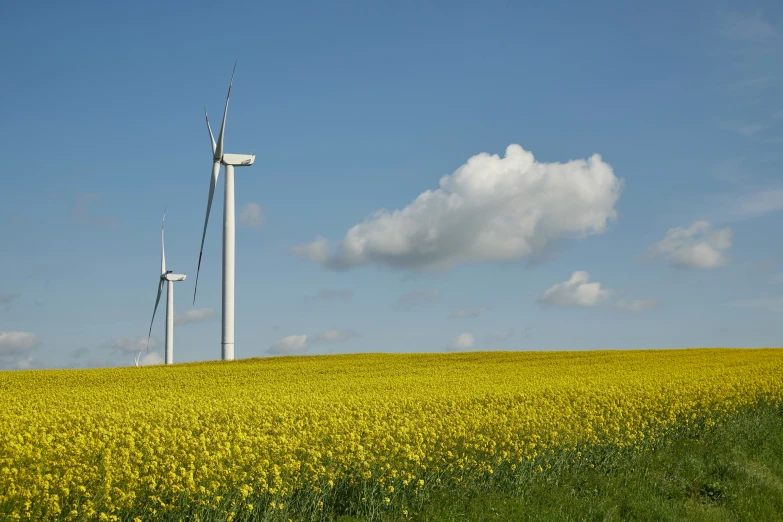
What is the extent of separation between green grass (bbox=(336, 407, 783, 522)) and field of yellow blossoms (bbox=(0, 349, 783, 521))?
1.54 feet

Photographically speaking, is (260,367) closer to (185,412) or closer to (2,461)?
(185,412)

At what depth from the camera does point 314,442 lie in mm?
14281

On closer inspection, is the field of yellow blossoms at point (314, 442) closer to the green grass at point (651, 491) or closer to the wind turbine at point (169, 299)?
the green grass at point (651, 491)

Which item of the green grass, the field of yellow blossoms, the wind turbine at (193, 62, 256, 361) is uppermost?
the wind turbine at (193, 62, 256, 361)

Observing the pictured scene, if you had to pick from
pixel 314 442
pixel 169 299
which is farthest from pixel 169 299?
pixel 314 442

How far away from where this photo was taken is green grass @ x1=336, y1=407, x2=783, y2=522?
1323 cm

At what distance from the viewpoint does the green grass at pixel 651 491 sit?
1323cm

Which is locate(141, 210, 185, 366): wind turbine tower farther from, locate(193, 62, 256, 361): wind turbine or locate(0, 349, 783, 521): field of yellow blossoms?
locate(0, 349, 783, 521): field of yellow blossoms

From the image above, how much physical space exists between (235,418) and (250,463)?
13.9ft

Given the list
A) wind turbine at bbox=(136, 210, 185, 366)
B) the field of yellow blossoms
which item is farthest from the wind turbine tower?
the field of yellow blossoms

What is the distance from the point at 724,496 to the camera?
50.0 ft

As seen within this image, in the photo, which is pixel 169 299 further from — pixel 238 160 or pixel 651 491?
pixel 651 491

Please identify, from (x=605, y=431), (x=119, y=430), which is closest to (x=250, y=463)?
(x=119, y=430)

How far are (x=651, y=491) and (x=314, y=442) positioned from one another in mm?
6965
